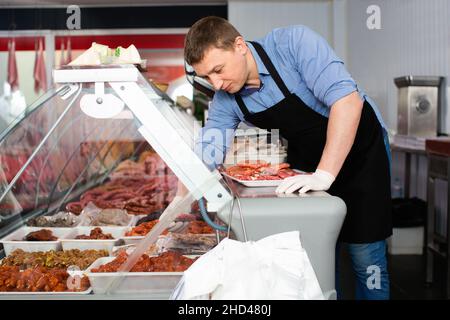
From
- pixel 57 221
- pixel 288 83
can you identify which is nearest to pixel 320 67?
pixel 288 83

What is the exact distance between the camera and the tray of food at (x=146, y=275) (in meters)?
1.88

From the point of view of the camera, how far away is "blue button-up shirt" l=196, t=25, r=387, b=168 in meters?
2.06

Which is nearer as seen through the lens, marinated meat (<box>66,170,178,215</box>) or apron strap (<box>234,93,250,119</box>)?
apron strap (<box>234,93,250,119</box>)

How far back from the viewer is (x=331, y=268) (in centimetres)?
168

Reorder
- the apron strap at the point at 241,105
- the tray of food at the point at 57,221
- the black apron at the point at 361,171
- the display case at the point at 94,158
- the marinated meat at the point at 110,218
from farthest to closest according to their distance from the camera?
the marinated meat at the point at 110,218
the tray of food at the point at 57,221
the black apron at the point at 361,171
the apron strap at the point at 241,105
the display case at the point at 94,158

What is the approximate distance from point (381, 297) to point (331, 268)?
95cm

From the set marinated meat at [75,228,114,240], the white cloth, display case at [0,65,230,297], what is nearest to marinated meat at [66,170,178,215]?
display case at [0,65,230,297]

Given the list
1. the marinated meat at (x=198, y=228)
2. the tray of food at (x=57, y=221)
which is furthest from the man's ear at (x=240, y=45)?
the tray of food at (x=57, y=221)

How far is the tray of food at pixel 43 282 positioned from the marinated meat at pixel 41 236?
0.54 metres

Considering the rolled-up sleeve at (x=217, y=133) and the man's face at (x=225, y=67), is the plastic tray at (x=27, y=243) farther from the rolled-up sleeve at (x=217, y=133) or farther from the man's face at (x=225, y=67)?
the man's face at (x=225, y=67)

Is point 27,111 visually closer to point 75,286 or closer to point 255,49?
point 75,286

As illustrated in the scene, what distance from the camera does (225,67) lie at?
200cm

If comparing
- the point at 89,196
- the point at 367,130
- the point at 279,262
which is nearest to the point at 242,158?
the point at 367,130

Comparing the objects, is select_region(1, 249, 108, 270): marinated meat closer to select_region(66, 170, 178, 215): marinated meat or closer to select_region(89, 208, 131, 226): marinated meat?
select_region(89, 208, 131, 226): marinated meat
